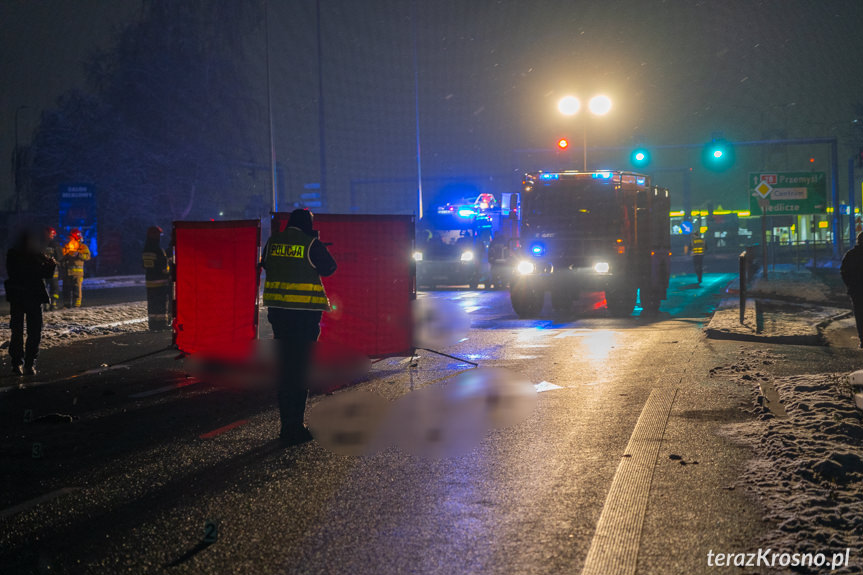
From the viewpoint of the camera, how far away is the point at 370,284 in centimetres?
1079

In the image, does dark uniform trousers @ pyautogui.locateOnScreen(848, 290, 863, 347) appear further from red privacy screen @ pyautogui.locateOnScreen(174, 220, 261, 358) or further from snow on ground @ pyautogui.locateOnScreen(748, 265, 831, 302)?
snow on ground @ pyautogui.locateOnScreen(748, 265, 831, 302)

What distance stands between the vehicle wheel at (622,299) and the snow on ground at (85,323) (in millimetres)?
10061

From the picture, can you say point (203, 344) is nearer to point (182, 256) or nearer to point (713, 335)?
point (182, 256)

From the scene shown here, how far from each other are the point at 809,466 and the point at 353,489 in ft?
9.56

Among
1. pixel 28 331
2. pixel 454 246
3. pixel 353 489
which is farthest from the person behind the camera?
pixel 454 246

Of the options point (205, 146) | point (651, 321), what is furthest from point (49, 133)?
point (651, 321)

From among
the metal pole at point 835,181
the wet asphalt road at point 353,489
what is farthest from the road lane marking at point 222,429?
the metal pole at point 835,181

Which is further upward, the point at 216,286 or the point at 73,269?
the point at 73,269

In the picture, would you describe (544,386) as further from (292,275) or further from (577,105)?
(577,105)

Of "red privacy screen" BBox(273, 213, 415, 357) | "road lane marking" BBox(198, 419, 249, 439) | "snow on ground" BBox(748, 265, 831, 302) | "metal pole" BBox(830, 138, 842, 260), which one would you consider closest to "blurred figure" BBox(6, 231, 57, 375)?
"red privacy screen" BBox(273, 213, 415, 357)

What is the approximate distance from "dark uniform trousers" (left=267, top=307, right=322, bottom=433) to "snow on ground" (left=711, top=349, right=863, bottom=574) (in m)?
3.46

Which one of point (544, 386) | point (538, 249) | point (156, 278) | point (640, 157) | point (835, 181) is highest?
point (640, 157)

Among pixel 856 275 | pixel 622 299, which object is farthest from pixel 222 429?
pixel 622 299

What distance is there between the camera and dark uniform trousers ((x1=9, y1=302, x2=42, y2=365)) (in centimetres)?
1132
